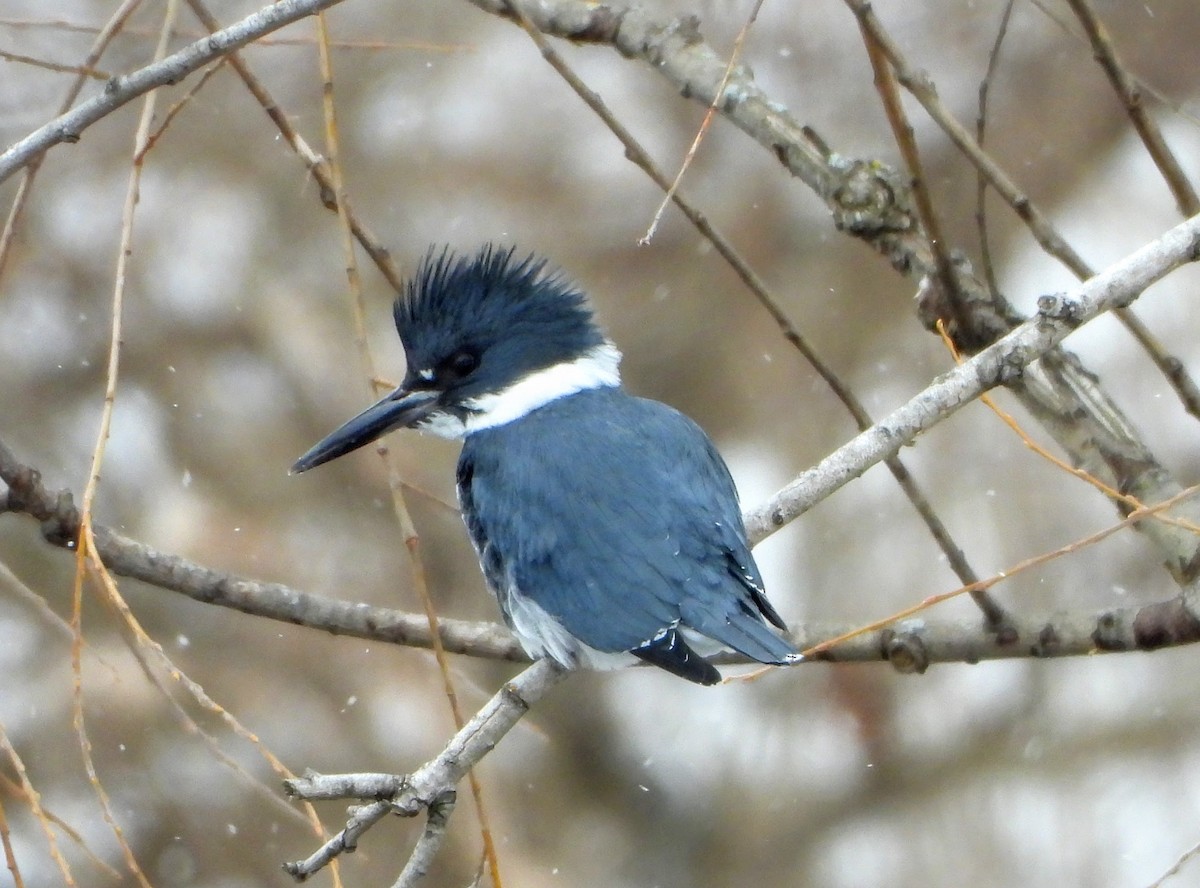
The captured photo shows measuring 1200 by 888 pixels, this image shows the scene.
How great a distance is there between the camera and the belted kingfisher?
198cm

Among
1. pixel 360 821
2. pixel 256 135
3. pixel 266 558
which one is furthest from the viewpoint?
pixel 256 135

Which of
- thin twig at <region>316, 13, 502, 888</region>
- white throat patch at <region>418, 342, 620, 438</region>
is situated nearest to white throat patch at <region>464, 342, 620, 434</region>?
white throat patch at <region>418, 342, 620, 438</region>

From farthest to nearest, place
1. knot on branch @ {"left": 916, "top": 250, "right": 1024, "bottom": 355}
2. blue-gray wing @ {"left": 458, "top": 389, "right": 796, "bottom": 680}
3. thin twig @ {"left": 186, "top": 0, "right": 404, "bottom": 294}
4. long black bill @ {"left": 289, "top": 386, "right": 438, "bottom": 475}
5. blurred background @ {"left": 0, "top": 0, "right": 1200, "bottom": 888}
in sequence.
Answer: blurred background @ {"left": 0, "top": 0, "right": 1200, "bottom": 888} < long black bill @ {"left": 289, "top": 386, "right": 438, "bottom": 475} < knot on branch @ {"left": 916, "top": 250, "right": 1024, "bottom": 355} < blue-gray wing @ {"left": 458, "top": 389, "right": 796, "bottom": 680} < thin twig @ {"left": 186, "top": 0, "right": 404, "bottom": 294}

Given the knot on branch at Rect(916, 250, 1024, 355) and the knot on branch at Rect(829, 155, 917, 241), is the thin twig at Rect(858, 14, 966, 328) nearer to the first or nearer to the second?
the knot on branch at Rect(916, 250, 1024, 355)

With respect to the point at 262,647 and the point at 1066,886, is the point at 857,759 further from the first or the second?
the point at 262,647

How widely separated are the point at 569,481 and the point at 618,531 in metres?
0.11

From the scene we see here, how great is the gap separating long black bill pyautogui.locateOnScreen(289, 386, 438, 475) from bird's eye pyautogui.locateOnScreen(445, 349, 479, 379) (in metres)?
0.04

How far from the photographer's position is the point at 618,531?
6.73 feet

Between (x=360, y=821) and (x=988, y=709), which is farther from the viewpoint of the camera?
(x=988, y=709)

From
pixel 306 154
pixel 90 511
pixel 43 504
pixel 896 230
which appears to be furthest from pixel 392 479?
pixel 896 230

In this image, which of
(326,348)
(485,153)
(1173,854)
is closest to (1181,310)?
(1173,854)

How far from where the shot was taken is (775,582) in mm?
4344

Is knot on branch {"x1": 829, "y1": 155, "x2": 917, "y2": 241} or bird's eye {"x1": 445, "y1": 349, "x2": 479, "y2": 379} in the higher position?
bird's eye {"x1": 445, "y1": 349, "x2": 479, "y2": 379}

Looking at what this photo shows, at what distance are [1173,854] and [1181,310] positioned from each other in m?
1.53
